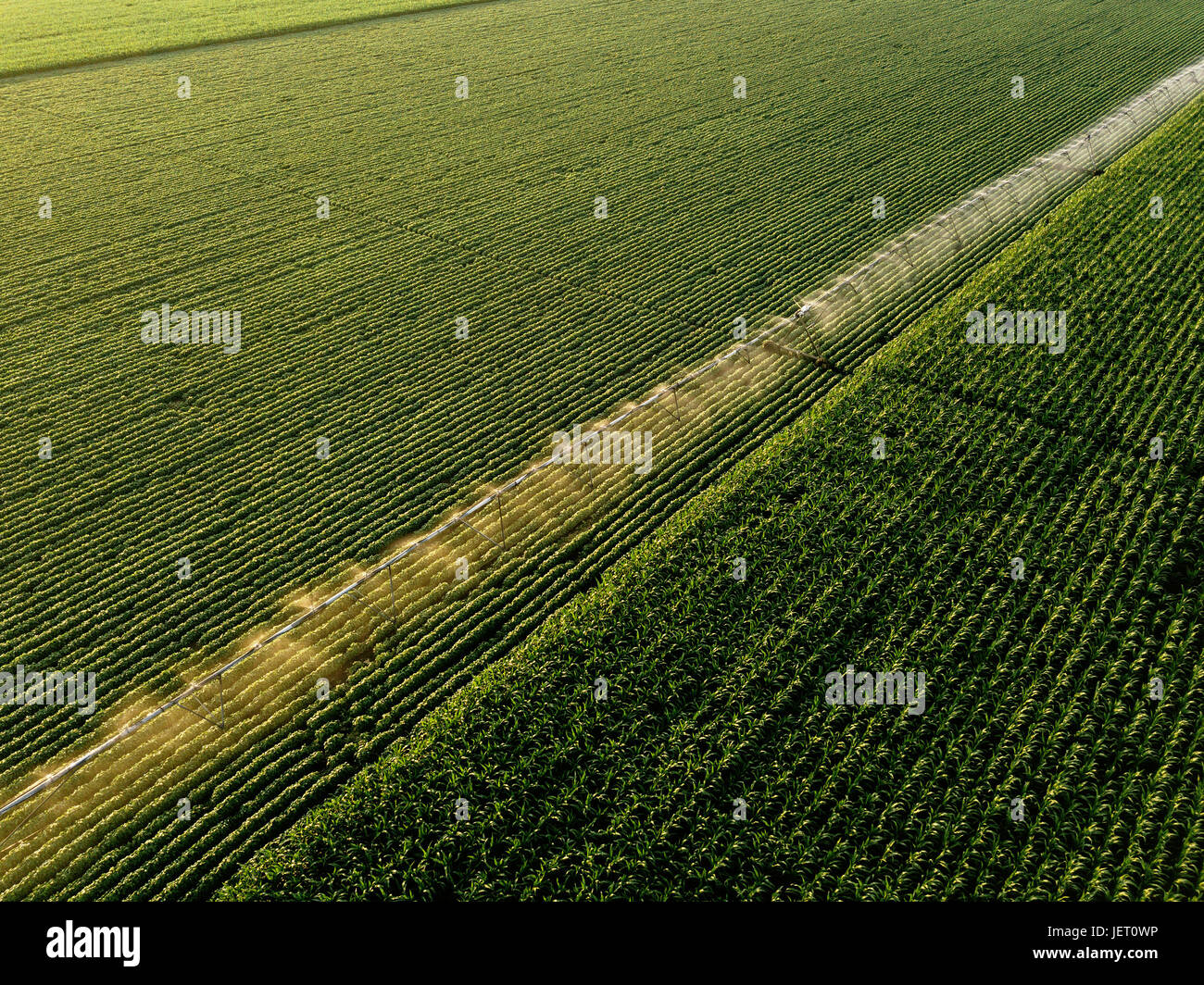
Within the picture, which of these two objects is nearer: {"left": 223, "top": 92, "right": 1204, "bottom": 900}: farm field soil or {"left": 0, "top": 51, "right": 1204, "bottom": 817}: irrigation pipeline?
{"left": 223, "top": 92, "right": 1204, "bottom": 900}: farm field soil

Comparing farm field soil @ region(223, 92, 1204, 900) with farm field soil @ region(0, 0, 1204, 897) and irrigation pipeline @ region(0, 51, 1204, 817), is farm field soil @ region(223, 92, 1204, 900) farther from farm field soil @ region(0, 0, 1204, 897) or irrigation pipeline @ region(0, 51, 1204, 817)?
irrigation pipeline @ region(0, 51, 1204, 817)

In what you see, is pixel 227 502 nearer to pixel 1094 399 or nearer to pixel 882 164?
pixel 1094 399

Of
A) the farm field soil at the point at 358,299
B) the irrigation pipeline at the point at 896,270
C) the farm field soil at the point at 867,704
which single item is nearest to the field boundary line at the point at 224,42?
the farm field soil at the point at 358,299

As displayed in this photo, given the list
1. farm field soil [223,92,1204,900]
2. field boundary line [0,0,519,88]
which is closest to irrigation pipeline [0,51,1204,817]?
farm field soil [223,92,1204,900]

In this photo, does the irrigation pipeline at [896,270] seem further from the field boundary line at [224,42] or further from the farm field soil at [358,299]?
the field boundary line at [224,42]

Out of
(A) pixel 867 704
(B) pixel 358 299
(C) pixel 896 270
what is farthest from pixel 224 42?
(A) pixel 867 704

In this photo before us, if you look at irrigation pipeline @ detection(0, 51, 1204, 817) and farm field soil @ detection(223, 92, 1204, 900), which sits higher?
irrigation pipeline @ detection(0, 51, 1204, 817)
